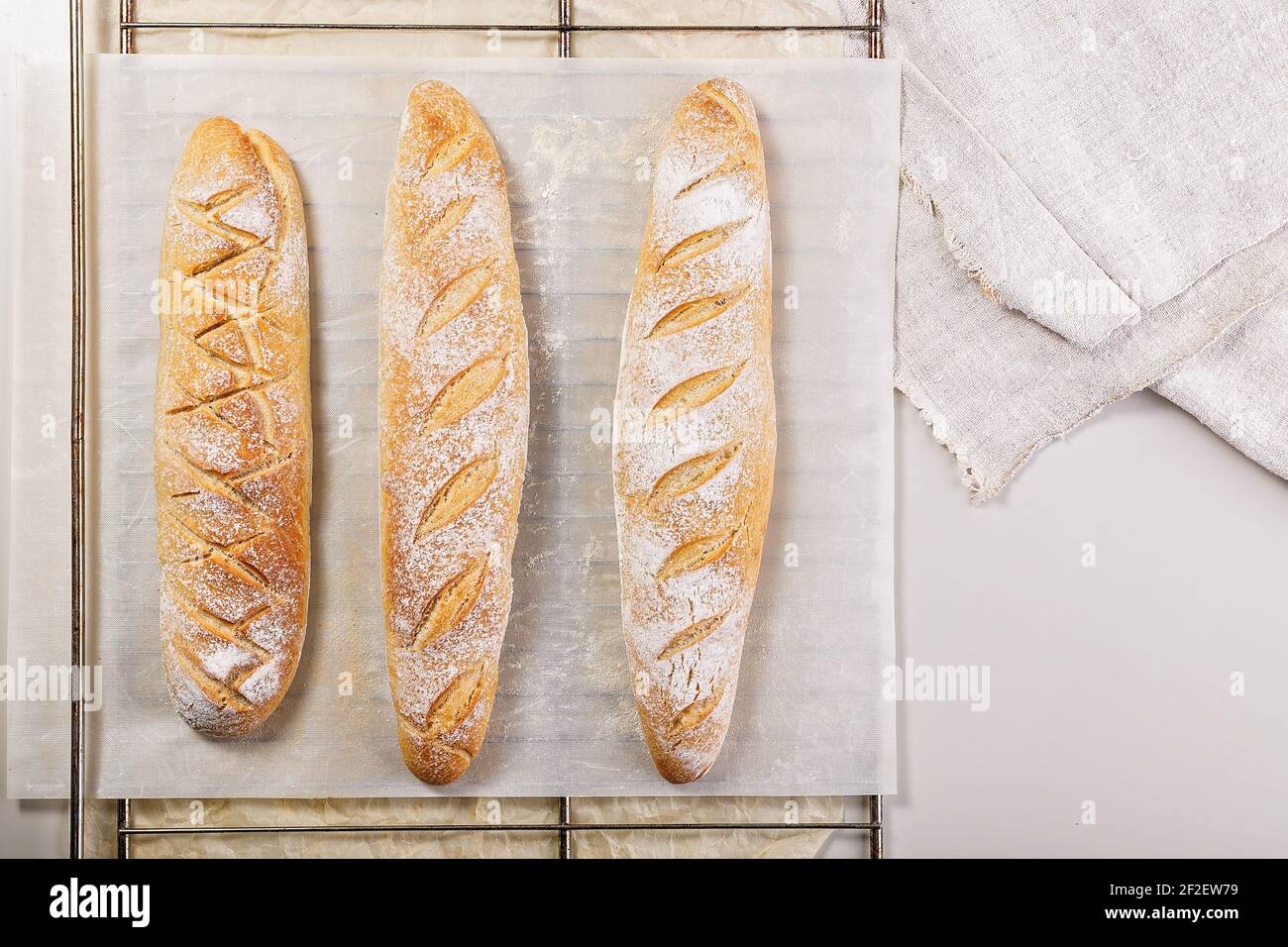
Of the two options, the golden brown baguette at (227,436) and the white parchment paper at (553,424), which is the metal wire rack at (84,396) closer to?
the white parchment paper at (553,424)

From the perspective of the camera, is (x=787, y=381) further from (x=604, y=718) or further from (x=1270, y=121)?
(x=1270, y=121)

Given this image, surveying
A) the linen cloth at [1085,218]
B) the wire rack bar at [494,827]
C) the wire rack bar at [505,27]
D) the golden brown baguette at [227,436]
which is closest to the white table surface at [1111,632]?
the linen cloth at [1085,218]

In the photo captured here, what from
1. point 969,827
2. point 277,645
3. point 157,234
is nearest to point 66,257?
point 157,234

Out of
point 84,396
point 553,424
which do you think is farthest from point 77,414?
point 553,424

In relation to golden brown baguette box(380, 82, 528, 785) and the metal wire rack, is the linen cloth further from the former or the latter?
golden brown baguette box(380, 82, 528, 785)

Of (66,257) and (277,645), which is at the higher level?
(66,257)

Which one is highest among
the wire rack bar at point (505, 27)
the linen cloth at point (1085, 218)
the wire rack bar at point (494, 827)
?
the wire rack bar at point (505, 27)

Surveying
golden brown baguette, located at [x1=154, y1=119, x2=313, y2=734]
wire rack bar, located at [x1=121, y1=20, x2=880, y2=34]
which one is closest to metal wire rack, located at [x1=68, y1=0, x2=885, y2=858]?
wire rack bar, located at [x1=121, y1=20, x2=880, y2=34]
